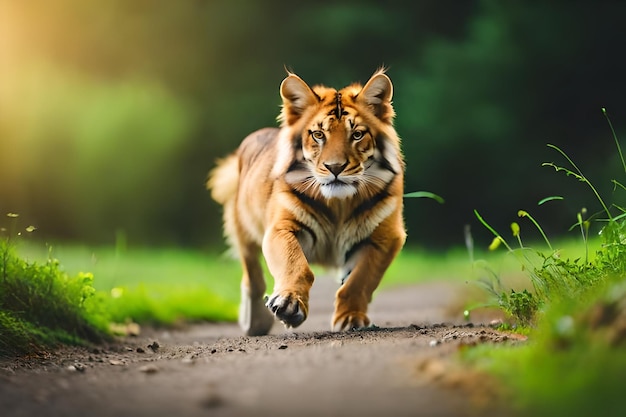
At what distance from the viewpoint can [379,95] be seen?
4.77m

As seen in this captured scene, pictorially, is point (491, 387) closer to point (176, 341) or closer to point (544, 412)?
point (544, 412)

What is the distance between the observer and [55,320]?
4.68 metres

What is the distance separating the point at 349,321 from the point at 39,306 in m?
1.65

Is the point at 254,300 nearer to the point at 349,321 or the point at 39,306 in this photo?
the point at 349,321

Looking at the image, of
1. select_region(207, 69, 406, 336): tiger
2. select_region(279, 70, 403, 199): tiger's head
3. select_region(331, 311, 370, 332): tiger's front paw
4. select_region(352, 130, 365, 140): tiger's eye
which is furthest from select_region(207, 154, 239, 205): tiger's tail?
select_region(331, 311, 370, 332): tiger's front paw

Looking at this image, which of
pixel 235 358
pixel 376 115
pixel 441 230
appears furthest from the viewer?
pixel 441 230

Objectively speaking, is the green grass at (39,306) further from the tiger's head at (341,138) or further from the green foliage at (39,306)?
the tiger's head at (341,138)

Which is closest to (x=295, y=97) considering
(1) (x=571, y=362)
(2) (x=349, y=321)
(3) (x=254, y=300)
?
(2) (x=349, y=321)

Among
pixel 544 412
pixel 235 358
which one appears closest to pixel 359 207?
pixel 235 358

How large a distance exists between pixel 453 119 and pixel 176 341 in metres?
8.02

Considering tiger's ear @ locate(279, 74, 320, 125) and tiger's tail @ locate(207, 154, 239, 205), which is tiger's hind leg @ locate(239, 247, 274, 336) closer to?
tiger's tail @ locate(207, 154, 239, 205)

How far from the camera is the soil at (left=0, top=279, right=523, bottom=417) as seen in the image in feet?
7.61

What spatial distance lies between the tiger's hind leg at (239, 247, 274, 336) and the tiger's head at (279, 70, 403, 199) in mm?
1239

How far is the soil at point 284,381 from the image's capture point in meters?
2.32
